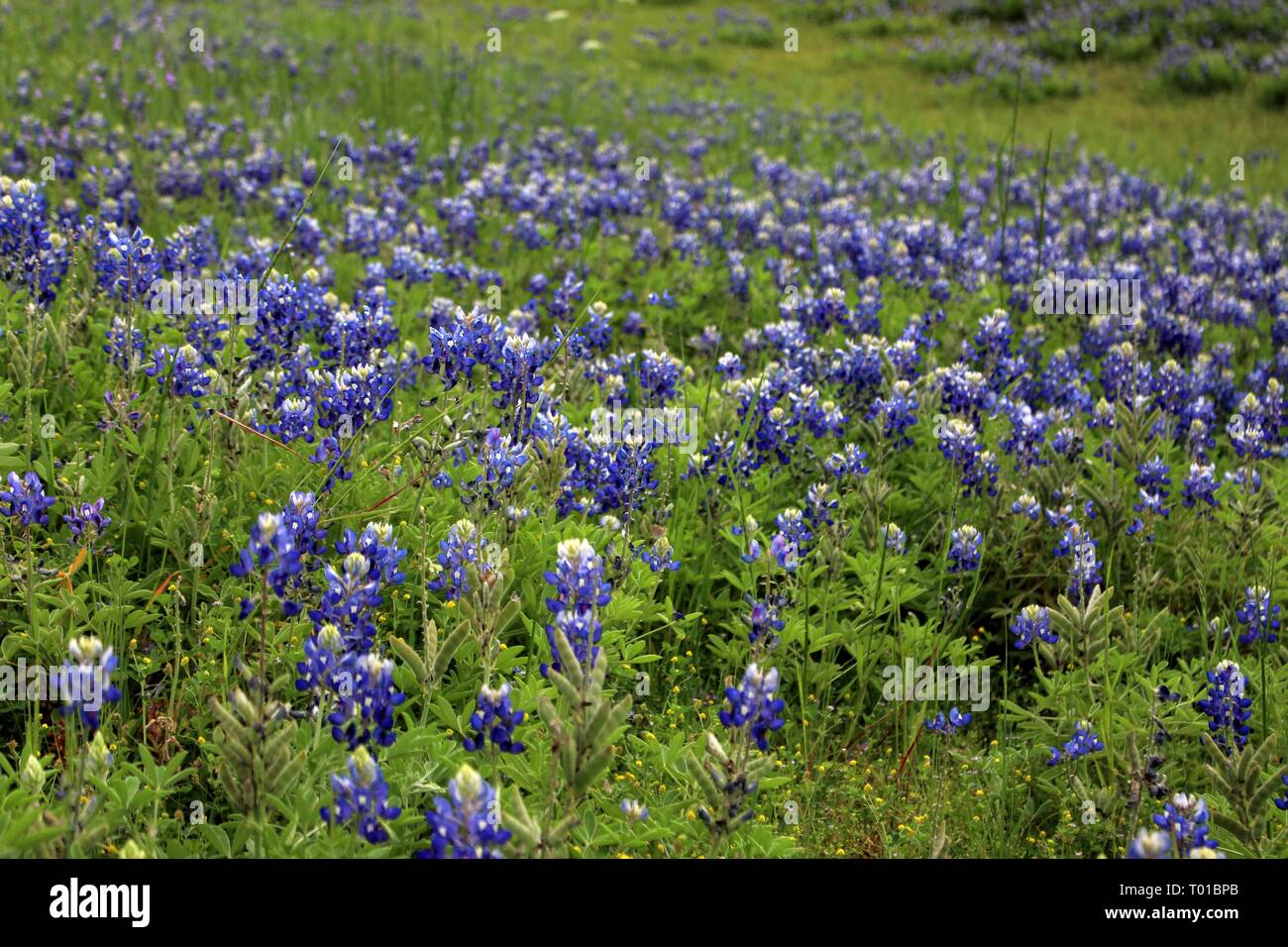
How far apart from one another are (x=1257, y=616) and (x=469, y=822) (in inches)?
109

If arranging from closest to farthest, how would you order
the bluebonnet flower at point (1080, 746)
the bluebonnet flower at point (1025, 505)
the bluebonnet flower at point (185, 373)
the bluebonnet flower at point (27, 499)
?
the bluebonnet flower at point (27, 499) → the bluebonnet flower at point (1080, 746) → the bluebonnet flower at point (185, 373) → the bluebonnet flower at point (1025, 505)

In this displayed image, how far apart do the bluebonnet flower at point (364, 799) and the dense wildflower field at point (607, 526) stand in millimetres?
21

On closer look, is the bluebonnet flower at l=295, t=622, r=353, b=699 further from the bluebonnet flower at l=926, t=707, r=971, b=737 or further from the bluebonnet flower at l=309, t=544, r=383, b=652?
the bluebonnet flower at l=926, t=707, r=971, b=737

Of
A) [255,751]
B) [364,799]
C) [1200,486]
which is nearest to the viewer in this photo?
[364,799]

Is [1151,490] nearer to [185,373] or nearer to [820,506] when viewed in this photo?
[820,506]

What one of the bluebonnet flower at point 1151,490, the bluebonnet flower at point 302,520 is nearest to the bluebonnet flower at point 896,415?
the bluebonnet flower at point 1151,490

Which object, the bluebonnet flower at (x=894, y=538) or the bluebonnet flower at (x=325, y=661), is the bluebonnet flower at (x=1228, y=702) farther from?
the bluebonnet flower at (x=325, y=661)

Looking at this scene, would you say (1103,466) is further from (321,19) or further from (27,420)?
(321,19)

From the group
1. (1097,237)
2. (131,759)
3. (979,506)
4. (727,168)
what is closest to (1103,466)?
(979,506)

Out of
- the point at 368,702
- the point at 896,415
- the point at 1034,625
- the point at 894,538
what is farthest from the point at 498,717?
the point at 896,415

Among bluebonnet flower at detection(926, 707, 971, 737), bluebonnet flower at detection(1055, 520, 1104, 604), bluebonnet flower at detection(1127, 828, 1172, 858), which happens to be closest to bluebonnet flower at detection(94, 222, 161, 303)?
bluebonnet flower at detection(926, 707, 971, 737)

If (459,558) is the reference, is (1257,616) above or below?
below

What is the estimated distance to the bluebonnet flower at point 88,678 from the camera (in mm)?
2305

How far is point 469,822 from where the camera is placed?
222 cm
